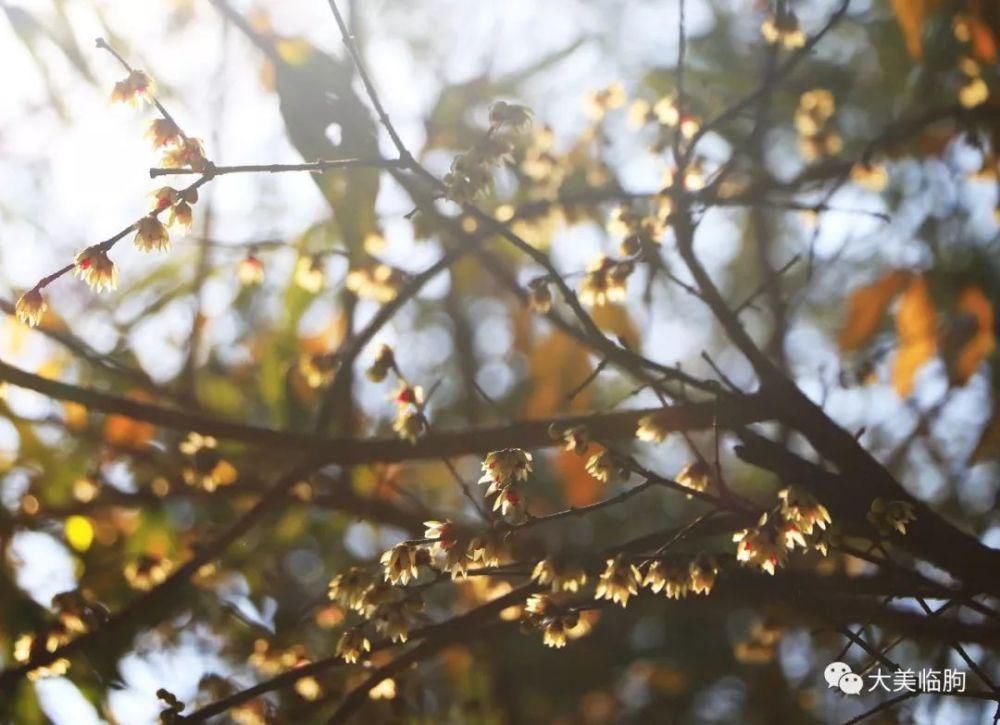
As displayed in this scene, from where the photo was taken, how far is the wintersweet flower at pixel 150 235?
85cm

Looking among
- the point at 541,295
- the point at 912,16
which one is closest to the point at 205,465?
the point at 541,295

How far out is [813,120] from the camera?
1.56 m

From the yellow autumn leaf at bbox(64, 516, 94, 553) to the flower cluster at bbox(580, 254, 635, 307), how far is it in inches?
27.6

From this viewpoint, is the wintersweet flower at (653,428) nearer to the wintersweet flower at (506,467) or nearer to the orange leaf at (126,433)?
the wintersweet flower at (506,467)

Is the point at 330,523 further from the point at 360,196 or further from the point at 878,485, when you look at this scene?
the point at 878,485

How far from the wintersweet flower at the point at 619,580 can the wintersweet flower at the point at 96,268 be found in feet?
1.47

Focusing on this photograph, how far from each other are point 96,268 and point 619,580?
18.7 inches

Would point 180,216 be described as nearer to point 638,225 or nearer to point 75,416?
point 638,225

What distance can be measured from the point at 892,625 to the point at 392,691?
0.53 meters

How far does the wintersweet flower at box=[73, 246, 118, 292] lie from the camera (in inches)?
34.4

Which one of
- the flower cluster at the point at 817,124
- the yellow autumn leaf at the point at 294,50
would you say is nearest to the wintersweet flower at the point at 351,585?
the yellow autumn leaf at the point at 294,50

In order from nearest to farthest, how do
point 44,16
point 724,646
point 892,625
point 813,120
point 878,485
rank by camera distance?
point 878,485
point 892,625
point 44,16
point 813,120
point 724,646

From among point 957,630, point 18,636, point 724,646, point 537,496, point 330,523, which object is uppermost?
point 537,496

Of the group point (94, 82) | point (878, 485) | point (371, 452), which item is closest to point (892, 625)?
point (878, 485)
